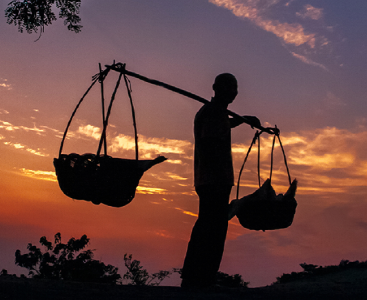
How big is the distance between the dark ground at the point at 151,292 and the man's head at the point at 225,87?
2.11 meters

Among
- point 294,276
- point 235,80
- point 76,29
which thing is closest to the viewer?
point 235,80

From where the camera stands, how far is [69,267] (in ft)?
27.8

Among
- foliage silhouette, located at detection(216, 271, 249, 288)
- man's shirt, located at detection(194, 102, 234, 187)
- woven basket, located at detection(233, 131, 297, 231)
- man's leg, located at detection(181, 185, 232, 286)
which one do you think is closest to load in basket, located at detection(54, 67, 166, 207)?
man's shirt, located at detection(194, 102, 234, 187)

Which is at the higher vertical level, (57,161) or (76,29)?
(76,29)

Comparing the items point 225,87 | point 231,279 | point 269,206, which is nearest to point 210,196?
point 269,206

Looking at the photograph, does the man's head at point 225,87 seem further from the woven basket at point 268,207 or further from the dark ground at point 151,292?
the dark ground at point 151,292

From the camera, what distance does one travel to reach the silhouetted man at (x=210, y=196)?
3.99 metres

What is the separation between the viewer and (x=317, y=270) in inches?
261

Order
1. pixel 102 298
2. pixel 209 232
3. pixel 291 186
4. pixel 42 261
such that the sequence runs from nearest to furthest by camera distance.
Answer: pixel 102 298 → pixel 209 232 → pixel 291 186 → pixel 42 261

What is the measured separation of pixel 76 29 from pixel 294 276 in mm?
6592

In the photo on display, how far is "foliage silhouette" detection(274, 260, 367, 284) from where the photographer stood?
6.42 m

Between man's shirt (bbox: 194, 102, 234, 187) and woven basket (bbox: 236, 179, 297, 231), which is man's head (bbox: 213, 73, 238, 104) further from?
woven basket (bbox: 236, 179, 297, 231)

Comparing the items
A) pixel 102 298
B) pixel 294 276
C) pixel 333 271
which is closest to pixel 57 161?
pixel 102 298

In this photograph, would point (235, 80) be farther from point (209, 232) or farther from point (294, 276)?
point (294, 276)
